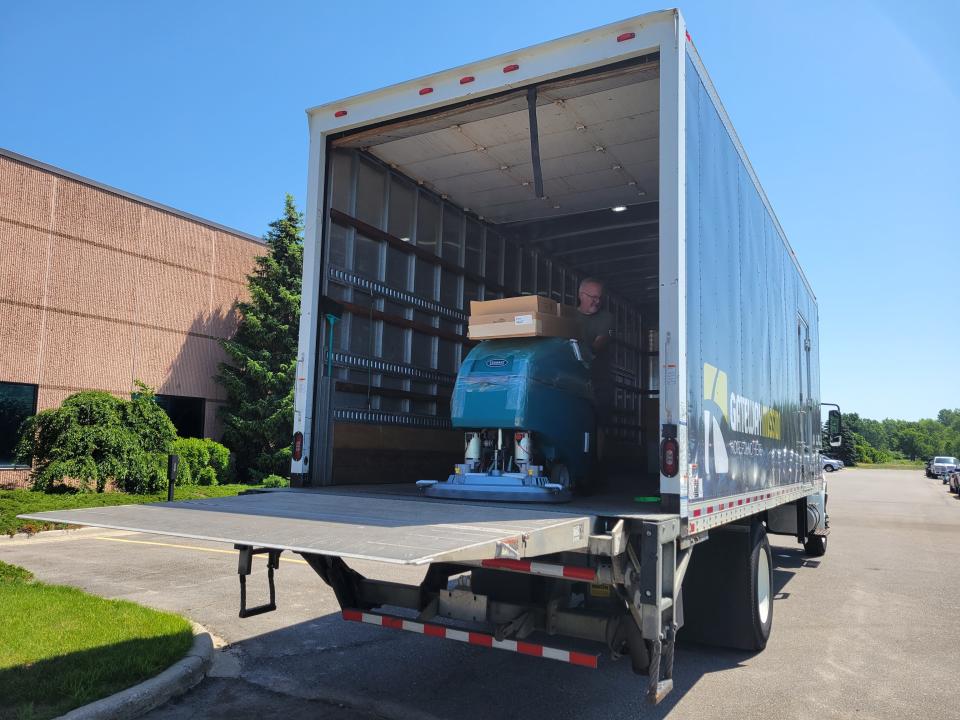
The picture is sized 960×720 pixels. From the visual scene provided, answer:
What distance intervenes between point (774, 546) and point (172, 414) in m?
15.2

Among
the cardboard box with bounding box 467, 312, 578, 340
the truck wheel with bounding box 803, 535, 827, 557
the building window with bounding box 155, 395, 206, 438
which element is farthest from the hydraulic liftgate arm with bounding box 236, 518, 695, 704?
the building window with bounding box 155, 395, 206, 438

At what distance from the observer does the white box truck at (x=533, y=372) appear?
12.6 ft

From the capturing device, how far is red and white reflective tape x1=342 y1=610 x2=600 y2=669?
3889mm

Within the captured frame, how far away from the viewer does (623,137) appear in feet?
21.3

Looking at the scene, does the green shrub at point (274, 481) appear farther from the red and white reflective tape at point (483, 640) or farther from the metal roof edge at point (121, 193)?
the red and white reflective tape at point (483, 640)

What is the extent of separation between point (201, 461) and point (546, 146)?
14.4 m

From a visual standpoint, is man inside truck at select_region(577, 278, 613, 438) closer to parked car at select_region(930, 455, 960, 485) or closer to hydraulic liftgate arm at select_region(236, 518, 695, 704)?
hydraulic liftgate arm at select_region(236, 518, 695, 704)

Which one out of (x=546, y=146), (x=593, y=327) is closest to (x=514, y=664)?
(x=593, y=327)

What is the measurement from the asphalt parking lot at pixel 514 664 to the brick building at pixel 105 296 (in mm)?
9078

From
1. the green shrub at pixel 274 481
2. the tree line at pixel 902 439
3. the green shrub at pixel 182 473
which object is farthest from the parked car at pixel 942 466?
the green shrub at pixel 182 473

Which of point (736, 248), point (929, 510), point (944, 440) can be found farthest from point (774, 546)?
point (944, 440)

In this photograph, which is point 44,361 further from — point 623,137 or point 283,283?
point 623,137

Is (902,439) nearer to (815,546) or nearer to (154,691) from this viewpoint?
(815,546)

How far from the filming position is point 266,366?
20609mm
